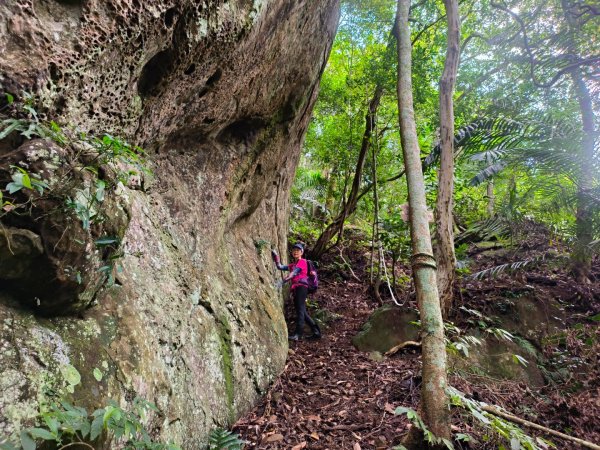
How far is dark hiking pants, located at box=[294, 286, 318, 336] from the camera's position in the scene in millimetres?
6902

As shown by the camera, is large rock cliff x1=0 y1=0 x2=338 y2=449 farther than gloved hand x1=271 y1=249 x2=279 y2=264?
No

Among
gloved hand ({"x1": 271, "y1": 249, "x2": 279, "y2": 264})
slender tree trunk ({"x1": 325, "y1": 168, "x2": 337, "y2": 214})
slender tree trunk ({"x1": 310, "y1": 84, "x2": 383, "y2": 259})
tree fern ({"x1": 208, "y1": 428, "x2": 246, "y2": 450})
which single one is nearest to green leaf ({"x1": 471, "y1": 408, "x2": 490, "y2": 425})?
tree fern ({"x1": 208, "y1": 428, "x2": 246, "y2": 450})

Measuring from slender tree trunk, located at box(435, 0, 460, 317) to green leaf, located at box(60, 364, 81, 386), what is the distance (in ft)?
16.2

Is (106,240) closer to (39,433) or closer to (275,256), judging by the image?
(39,433)

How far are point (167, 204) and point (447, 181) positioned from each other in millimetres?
4315

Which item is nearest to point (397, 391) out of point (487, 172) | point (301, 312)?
point (301, 312)

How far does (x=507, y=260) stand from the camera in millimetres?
8562

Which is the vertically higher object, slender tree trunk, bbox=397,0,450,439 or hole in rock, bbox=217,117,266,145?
hole in rock, bbox=217,117,266,145

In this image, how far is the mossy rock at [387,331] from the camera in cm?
605

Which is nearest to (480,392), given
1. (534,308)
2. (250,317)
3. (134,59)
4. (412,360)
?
(412,360)

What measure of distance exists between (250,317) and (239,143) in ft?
9.40

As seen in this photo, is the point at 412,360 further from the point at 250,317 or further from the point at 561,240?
the point at 561,240

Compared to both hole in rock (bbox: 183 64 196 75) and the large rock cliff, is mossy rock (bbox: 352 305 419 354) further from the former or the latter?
hole in rock (bbox: 183 64 196 75)

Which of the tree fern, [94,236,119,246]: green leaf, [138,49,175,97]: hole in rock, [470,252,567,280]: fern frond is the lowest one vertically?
the tree fern
